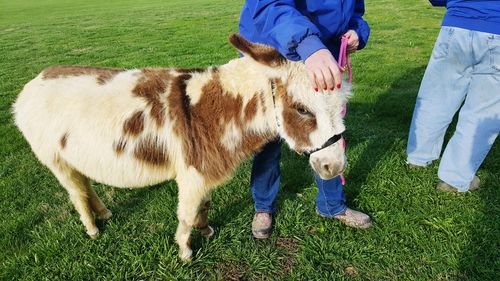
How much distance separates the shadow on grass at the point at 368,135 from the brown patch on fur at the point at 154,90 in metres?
1.82

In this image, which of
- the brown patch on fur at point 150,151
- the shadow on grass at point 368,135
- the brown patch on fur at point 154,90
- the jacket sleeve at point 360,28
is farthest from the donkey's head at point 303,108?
the shadow on grass at point 368,135

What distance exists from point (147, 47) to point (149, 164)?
34.2 ft

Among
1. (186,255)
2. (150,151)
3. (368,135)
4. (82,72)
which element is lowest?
(368,135)

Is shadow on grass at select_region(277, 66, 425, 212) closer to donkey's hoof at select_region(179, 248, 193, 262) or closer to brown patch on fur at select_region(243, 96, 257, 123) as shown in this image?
donkey's hoof at select_region(179, 248, 193, 262)

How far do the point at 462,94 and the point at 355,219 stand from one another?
6.32 ft

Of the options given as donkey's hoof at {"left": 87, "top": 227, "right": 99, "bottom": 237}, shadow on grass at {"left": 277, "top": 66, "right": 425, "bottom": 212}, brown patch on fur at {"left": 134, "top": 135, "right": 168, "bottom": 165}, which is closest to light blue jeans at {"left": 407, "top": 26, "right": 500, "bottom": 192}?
shadow on grass at {"left": 277, "top": 66, "right": 425, "bottom": 212}

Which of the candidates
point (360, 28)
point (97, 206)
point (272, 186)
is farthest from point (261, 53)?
point (97, 206)

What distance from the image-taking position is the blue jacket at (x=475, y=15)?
12.0ft

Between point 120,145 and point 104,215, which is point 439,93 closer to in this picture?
point 120,145

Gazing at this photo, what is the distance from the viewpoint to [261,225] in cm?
368

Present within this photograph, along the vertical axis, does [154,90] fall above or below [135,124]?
above

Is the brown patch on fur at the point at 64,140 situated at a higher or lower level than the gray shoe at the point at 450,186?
higher

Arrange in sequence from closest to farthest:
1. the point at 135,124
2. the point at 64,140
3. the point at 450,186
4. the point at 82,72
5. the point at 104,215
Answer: the point at 135,124 < the point at 64,140 < the point at 82,72 < the point at 104,215 < the point at 450,186

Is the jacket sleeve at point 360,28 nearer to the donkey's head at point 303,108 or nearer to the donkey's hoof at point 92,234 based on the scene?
the donkey's head at point 303,108
